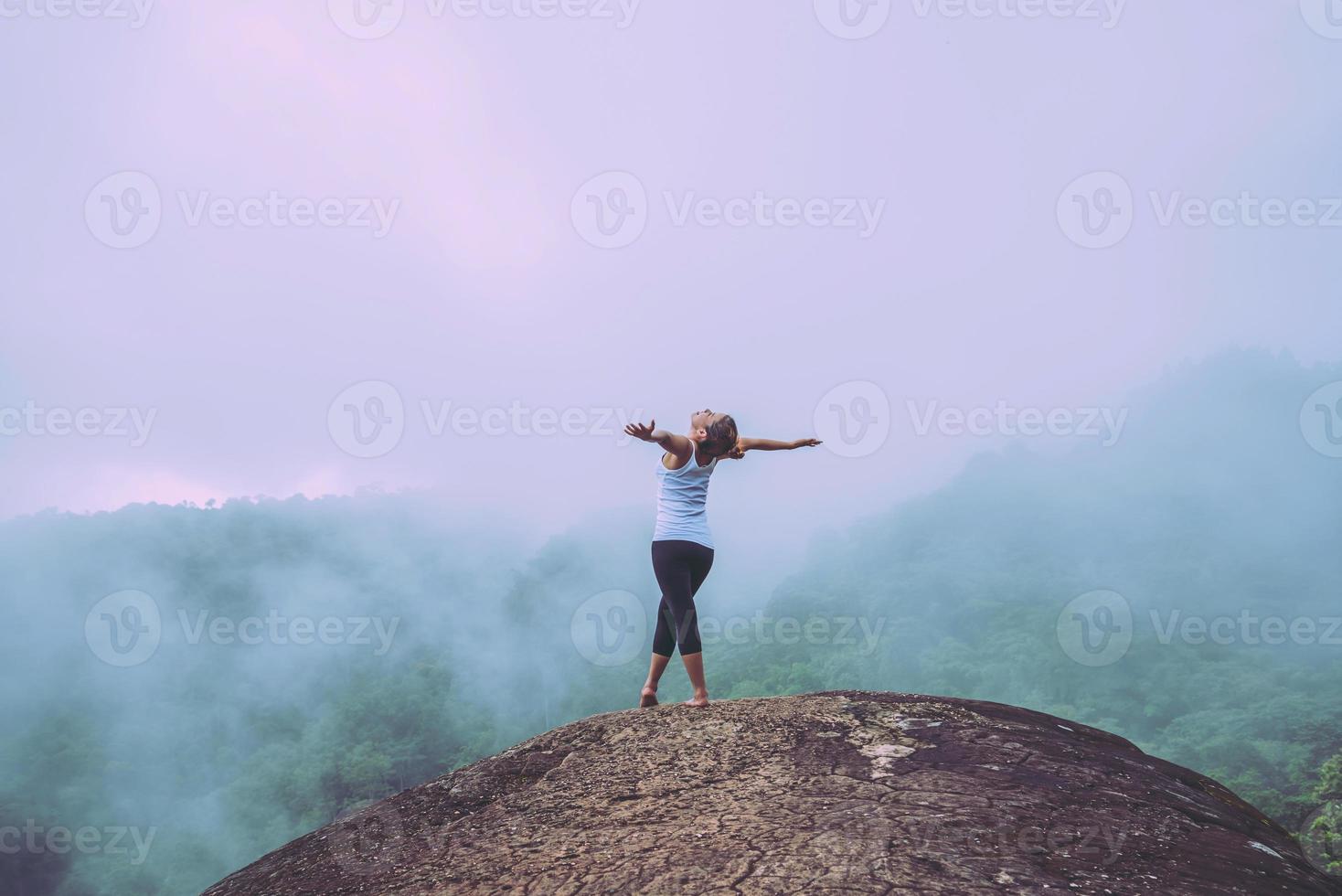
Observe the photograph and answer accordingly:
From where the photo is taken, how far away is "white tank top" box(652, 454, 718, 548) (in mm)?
6527

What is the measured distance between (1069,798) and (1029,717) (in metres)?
1.80

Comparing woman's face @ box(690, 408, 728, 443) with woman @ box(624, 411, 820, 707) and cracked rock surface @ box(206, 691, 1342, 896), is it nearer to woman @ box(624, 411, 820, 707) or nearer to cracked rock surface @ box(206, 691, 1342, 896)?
woman @ box(624, 411, 820, 707)

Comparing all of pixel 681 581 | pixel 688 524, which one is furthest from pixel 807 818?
pixel 688 524

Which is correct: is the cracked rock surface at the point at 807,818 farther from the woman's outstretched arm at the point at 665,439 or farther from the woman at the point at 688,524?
the woman's outstretched arm at the point at 665,439

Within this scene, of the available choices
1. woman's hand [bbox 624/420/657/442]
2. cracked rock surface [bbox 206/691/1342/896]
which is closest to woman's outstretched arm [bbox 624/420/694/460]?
woman's hand [bbox 624/420/657/442]

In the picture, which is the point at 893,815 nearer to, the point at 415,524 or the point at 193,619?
the point at 193,619

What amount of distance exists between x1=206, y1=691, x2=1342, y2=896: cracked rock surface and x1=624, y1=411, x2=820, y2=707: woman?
55cm

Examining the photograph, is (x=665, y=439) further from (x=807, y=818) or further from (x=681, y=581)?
(x=807, y=818)

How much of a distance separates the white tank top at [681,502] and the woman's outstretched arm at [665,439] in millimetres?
181

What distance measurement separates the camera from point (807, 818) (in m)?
4.41

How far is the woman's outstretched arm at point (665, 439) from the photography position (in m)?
5.74

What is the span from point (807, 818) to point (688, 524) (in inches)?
100

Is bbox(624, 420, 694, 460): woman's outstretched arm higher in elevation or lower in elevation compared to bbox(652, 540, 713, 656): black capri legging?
higher

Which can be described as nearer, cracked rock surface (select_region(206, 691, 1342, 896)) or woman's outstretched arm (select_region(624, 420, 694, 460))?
cracked rock surface (select_region(206, 691, 1342, 896))
